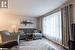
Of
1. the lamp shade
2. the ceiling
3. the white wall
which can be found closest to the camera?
the ceiling

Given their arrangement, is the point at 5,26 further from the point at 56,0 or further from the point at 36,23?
the point at 56,0

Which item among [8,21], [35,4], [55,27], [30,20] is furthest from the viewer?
[30,20]

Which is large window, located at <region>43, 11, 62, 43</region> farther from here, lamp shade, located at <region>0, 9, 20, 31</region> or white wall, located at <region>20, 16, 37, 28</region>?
lamp shade, located at <region>0, 9, 20, 31</region>

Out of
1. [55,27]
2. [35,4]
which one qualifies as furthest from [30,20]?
[35,4]

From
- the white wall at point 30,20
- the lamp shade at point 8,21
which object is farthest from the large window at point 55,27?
the lamp shade at point 8,21

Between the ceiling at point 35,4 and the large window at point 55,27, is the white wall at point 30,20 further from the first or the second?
the ceiling at point 35,4

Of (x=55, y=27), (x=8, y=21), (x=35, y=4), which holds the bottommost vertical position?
(x=55, y=27)

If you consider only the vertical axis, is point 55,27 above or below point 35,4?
below

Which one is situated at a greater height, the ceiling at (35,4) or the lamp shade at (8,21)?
the ceiling at (35,4)

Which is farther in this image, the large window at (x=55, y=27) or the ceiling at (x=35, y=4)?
the large window at (x=55, y=27)

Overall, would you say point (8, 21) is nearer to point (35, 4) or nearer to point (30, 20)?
point (30, 20)

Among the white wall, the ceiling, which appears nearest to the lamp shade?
the white wall

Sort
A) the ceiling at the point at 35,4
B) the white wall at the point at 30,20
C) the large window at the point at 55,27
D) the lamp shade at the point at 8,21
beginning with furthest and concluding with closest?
the white wall at the point at 30,20 → the lamp shade at the point at 8,21 → the large window at the point at 55,27 → the ceiling at the point at 35,4

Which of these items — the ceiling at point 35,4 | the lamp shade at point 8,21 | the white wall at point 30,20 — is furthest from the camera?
the white wall at point 30,20
